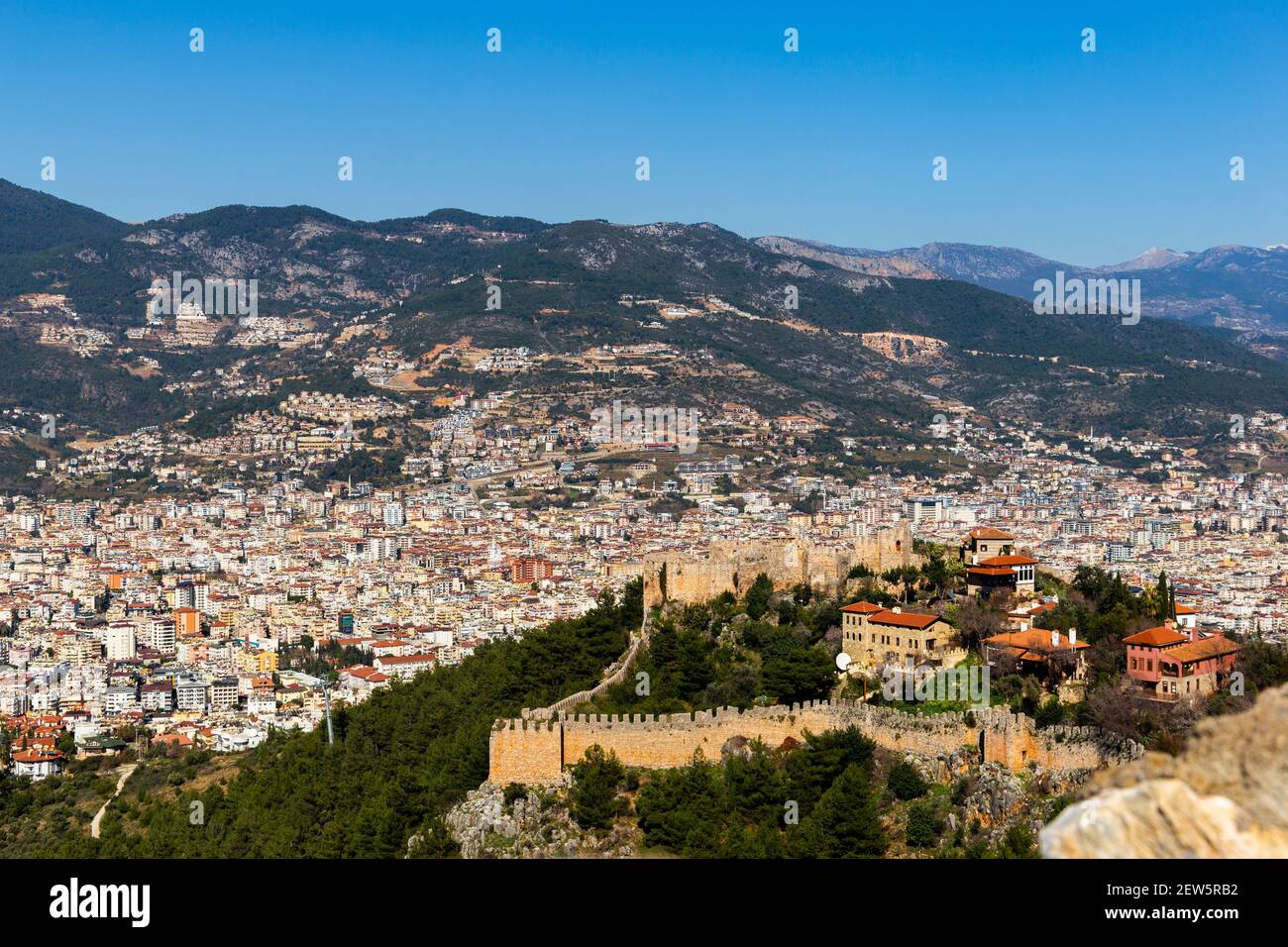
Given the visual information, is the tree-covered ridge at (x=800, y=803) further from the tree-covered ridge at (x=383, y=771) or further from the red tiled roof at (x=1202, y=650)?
the tree-covered ridge at (x=383, y=771)

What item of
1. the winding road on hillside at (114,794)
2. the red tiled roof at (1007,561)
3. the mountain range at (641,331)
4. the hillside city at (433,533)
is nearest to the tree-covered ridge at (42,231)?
the mountain range at (641,331)

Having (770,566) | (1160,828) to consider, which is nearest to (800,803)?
(770,566)

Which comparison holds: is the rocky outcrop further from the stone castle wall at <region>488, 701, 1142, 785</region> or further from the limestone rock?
the limestone rock

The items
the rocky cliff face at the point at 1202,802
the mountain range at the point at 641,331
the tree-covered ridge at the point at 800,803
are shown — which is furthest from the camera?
the mountain range at the point at 641,331
